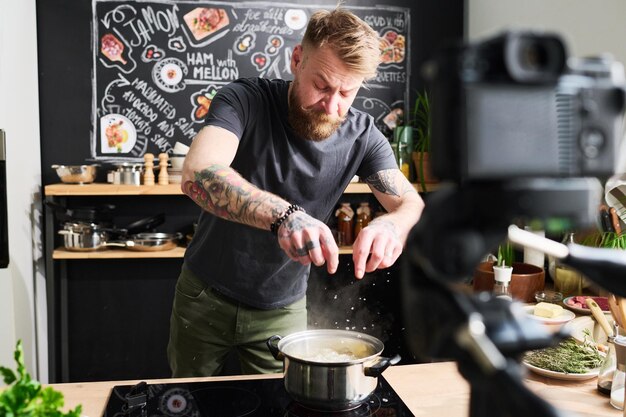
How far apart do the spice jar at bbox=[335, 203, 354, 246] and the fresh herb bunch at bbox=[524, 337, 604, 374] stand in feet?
6.52

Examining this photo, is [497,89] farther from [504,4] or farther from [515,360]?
[504,4]

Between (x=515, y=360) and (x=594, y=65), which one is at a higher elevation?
A: (x=594, y=65)

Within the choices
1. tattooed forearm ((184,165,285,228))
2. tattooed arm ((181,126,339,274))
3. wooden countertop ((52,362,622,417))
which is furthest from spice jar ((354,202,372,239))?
tattooed forearm ((184,165,285,228))

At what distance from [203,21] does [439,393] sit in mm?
2910

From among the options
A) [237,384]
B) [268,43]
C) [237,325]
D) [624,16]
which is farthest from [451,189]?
[268,43]

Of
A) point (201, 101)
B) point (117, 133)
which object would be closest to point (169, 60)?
point (201, 101)

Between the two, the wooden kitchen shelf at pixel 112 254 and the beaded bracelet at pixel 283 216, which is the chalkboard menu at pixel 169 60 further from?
the beaded bracelet at pixel 283 216

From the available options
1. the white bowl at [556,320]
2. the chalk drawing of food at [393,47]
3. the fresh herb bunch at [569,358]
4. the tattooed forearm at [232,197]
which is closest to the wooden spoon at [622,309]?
the fresh herb bunch at [569,358]

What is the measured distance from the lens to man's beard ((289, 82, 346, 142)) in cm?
206

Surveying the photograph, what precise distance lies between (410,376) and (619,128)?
4.54 ft

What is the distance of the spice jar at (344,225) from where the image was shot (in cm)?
368

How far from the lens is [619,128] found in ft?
1.38

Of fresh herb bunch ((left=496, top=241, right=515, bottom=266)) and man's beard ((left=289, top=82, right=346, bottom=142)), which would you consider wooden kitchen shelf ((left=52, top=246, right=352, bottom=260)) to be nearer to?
man's beard ((left=289, top=82, right=346, bottom=142))

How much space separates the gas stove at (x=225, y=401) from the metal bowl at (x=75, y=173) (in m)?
2.09
